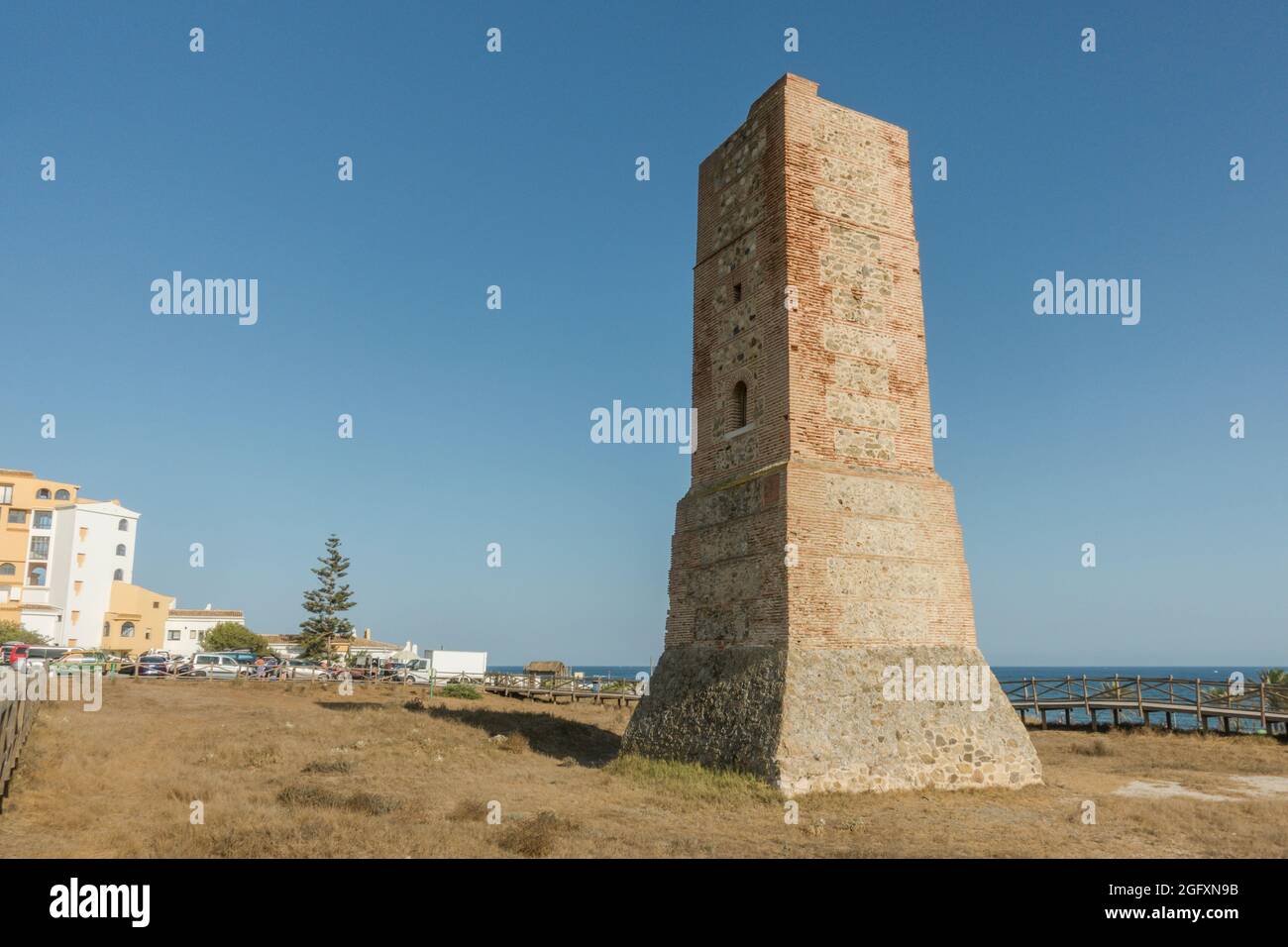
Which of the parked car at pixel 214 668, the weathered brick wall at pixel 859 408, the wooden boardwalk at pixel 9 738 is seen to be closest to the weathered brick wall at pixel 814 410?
the weathered brick wall at pixel 859 408

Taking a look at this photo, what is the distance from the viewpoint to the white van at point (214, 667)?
136ft

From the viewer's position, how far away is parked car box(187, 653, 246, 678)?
41.6 m

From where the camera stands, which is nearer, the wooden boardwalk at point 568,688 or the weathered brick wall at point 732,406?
the weathered brick wall at point 732,406

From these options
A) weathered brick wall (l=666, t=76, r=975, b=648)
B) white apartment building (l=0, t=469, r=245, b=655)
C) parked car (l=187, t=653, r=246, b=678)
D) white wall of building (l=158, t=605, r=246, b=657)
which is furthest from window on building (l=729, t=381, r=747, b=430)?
white wall of building (l=158, t=605, r=246, b=657)

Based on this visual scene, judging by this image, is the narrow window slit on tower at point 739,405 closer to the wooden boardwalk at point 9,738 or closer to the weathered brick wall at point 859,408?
the weathered brick wall at point 859,408

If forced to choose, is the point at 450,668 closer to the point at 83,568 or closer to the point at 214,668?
the point at 214,668

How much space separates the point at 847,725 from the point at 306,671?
44.4m

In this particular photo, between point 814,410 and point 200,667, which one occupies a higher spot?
point 814,410

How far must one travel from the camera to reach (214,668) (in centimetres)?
4244

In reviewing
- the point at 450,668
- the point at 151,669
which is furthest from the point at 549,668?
the point at 151,669

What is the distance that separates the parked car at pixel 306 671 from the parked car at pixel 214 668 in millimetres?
2327

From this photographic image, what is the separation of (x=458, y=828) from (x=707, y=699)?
565 cm
